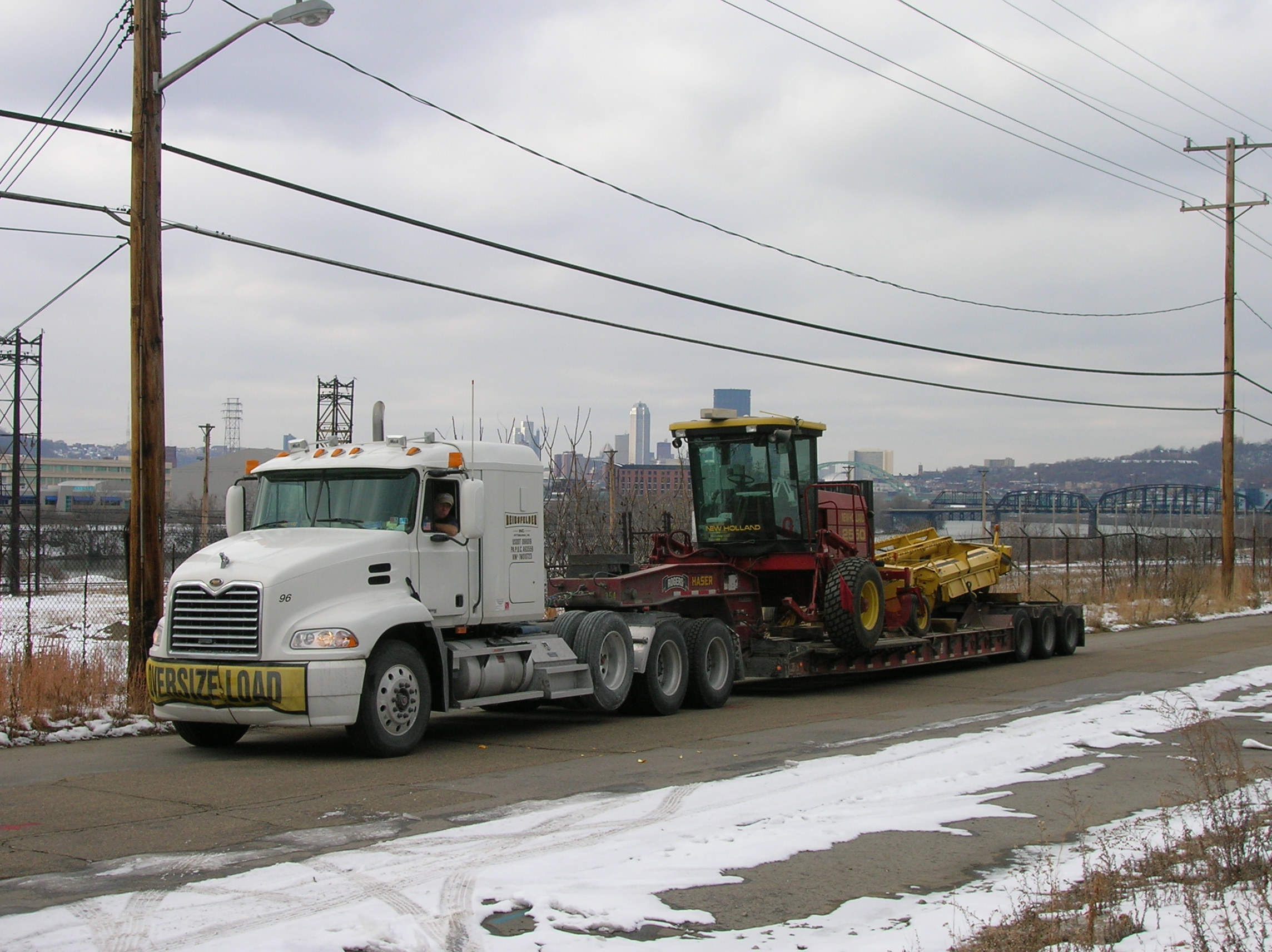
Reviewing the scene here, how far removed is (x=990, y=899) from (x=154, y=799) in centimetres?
599

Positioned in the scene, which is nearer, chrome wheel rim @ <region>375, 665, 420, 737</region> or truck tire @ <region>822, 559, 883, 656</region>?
chrome wheel rim @ <region>375, 665, 420, 737</region>

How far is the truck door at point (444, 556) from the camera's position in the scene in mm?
11836

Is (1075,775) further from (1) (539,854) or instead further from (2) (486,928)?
(2) (486,928)

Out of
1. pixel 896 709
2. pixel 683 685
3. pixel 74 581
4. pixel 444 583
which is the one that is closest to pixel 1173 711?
pixel 896 709

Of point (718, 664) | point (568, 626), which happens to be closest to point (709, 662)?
point (718, 664)

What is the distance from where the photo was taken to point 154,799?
894cm

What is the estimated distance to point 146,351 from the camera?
13227mm

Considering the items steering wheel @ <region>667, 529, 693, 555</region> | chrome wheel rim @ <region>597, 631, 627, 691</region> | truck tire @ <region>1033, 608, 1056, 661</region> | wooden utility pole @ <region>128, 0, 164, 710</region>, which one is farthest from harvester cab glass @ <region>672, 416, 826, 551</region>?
wooden utility pole @ <region>128, 0, 164, 710</region>

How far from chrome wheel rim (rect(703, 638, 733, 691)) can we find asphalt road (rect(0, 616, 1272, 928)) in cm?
42

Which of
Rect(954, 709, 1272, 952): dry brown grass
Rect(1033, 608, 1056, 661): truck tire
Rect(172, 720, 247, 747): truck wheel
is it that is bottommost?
Rect(1033, 608, 1056, 661): truck tire

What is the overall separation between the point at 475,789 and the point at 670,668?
216 inches

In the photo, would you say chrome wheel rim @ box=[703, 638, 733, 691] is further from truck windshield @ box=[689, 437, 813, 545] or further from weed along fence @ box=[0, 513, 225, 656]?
weed along fence @ box=[0, 513, 225, 656]

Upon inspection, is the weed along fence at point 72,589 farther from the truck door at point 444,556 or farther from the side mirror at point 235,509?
the truck door at point 444,556

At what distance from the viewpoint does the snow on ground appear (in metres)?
5.47
